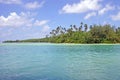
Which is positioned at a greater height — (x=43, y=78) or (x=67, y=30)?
(x=67, y=30)

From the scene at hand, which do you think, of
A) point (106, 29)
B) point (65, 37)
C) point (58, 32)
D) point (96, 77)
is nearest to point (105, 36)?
point (106, 29)

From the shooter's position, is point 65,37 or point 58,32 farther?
point 58,32

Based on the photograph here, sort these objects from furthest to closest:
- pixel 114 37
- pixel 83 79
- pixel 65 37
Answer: pixel 65 37
pixel 114 37
pixel 83 79

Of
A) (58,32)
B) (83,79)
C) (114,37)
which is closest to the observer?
(83,79)

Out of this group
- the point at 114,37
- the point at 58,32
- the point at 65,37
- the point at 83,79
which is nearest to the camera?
the point at 83,79

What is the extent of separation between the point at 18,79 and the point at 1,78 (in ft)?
3.63

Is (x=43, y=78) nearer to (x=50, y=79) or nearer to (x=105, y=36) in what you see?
(x=50, y=79)

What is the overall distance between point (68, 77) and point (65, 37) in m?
95.4

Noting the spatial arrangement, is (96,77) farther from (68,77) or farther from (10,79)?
(10,79)

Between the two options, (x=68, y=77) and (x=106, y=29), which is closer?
(x=68, y=77)

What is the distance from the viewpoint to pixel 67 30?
11281 centimetres

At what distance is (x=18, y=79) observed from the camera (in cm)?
1493

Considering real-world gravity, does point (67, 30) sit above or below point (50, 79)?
above

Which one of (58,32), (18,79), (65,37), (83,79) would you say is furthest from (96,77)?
(58,32)
